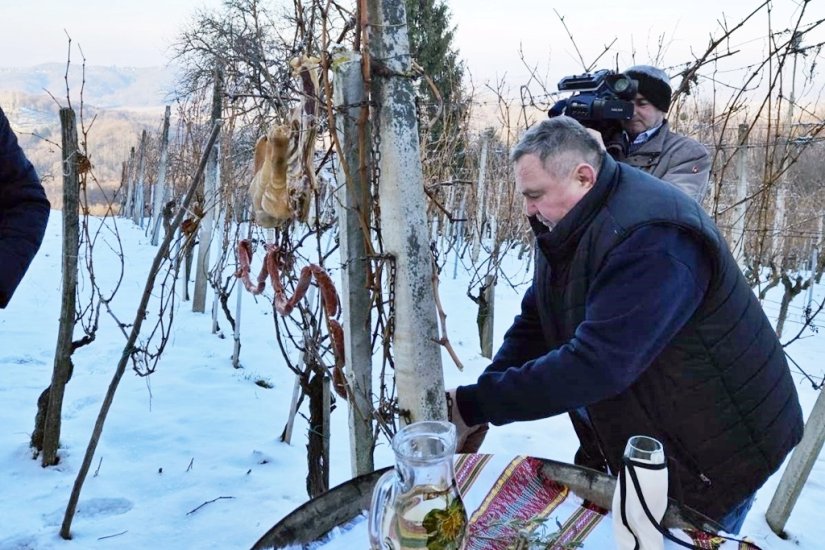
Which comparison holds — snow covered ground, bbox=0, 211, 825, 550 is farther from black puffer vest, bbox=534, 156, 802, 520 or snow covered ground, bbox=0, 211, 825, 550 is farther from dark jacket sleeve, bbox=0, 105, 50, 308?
black puffer vest, bbox=534, 156, 802, 520

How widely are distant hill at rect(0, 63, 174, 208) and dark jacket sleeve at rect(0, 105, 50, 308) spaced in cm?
5201

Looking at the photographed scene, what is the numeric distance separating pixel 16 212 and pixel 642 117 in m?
2.28

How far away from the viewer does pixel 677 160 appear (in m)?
2.49

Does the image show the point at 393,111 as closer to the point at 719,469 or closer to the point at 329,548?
the point at 329,548

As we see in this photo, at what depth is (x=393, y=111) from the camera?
161cm

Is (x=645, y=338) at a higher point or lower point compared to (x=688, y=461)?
higher

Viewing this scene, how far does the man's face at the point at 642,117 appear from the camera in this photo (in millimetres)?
2490

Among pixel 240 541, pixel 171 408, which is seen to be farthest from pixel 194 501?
pixel 171 408

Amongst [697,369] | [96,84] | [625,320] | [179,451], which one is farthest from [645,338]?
[96,84]

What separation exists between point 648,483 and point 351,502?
1.78 feet

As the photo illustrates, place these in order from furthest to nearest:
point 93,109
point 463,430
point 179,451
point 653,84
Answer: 1. point 93,109
2. point 179,451
3. point 653,84
4. point 463,430

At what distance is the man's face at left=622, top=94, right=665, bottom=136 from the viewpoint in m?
2.49

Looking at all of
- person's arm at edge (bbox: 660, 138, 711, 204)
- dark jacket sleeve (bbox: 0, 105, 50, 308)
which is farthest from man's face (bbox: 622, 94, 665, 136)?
dark jacket sleeve (bbox: 0, 105, 50, 308)

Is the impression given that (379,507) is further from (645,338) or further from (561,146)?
(561,146)
